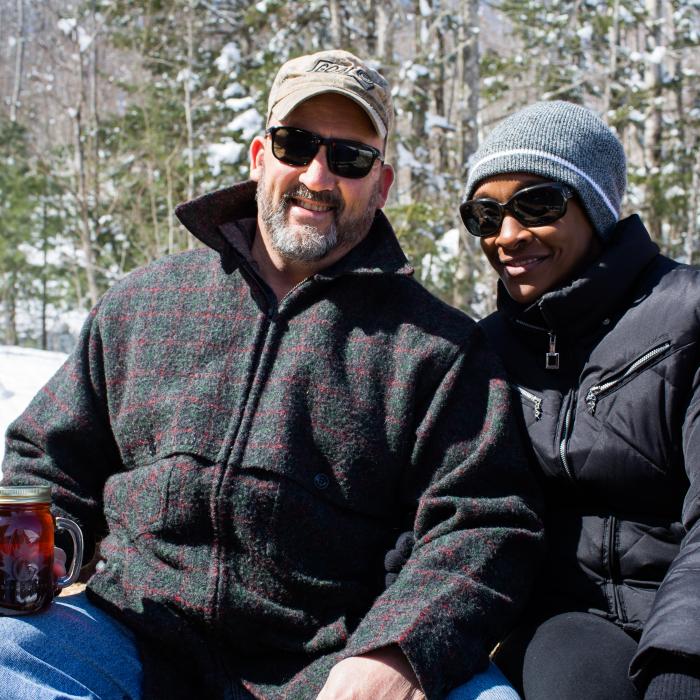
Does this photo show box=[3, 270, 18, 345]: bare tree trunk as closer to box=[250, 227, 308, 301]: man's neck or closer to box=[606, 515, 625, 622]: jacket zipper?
box=[250, 227, 308, 301]: man's neck

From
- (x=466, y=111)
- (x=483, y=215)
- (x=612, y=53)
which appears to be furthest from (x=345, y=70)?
(x=612, y=53)

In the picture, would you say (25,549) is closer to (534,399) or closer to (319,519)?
(319,519)

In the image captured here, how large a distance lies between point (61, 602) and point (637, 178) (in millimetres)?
9779

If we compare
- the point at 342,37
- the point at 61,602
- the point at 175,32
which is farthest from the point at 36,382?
the point at 175,32

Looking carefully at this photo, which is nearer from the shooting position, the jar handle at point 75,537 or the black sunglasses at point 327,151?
the jar handle at point 75,537

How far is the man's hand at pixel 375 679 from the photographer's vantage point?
6.31ft

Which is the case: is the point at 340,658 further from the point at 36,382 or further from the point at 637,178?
the point at 637,178

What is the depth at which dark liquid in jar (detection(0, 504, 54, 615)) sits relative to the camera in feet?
6.18

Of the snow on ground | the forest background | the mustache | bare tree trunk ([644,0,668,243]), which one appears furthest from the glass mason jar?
bare tree trunk ([644,0,668,243])

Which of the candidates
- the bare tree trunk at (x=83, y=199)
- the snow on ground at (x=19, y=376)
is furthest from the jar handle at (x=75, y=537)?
the bare tree trunk at (x=83, y=199)

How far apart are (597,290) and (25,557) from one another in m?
1.56

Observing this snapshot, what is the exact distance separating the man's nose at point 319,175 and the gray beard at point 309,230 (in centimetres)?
2

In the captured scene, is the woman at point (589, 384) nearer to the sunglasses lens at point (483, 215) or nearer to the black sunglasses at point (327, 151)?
the sunglasses lens at point (483, 215)

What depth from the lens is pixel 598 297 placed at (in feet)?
7.63
